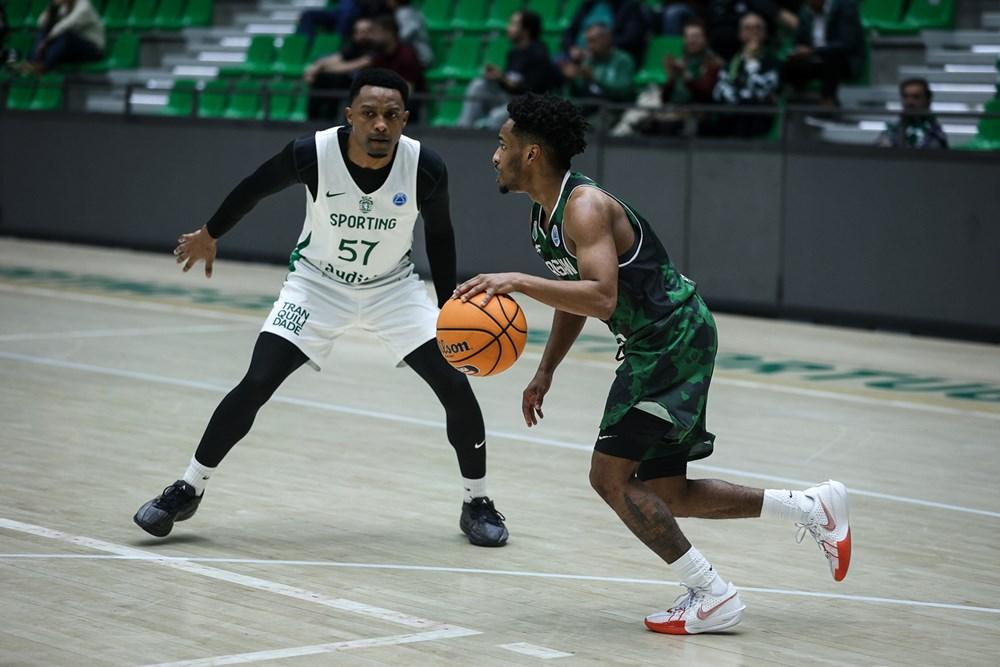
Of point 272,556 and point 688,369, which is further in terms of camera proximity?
point 272,556

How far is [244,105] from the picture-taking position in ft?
65.8

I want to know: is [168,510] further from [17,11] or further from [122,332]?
[17,11]

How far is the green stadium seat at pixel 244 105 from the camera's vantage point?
1978 centimetres

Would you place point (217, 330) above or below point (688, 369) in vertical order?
below

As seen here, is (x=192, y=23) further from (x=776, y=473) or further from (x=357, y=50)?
(x=776, y=473)

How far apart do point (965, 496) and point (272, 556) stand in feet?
13.0

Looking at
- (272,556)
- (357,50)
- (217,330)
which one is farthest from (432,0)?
(272,556)

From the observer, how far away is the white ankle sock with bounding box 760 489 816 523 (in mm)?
5988

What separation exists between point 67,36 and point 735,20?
11309mm

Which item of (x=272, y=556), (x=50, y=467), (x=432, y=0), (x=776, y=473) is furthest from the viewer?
(x=432, y=0)

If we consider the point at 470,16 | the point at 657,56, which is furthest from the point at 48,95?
the point at 657,56

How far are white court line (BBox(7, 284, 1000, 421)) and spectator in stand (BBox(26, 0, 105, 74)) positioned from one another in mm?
7342

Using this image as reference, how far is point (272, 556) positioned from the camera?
662cm

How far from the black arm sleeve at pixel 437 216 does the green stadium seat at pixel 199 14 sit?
18.6m
